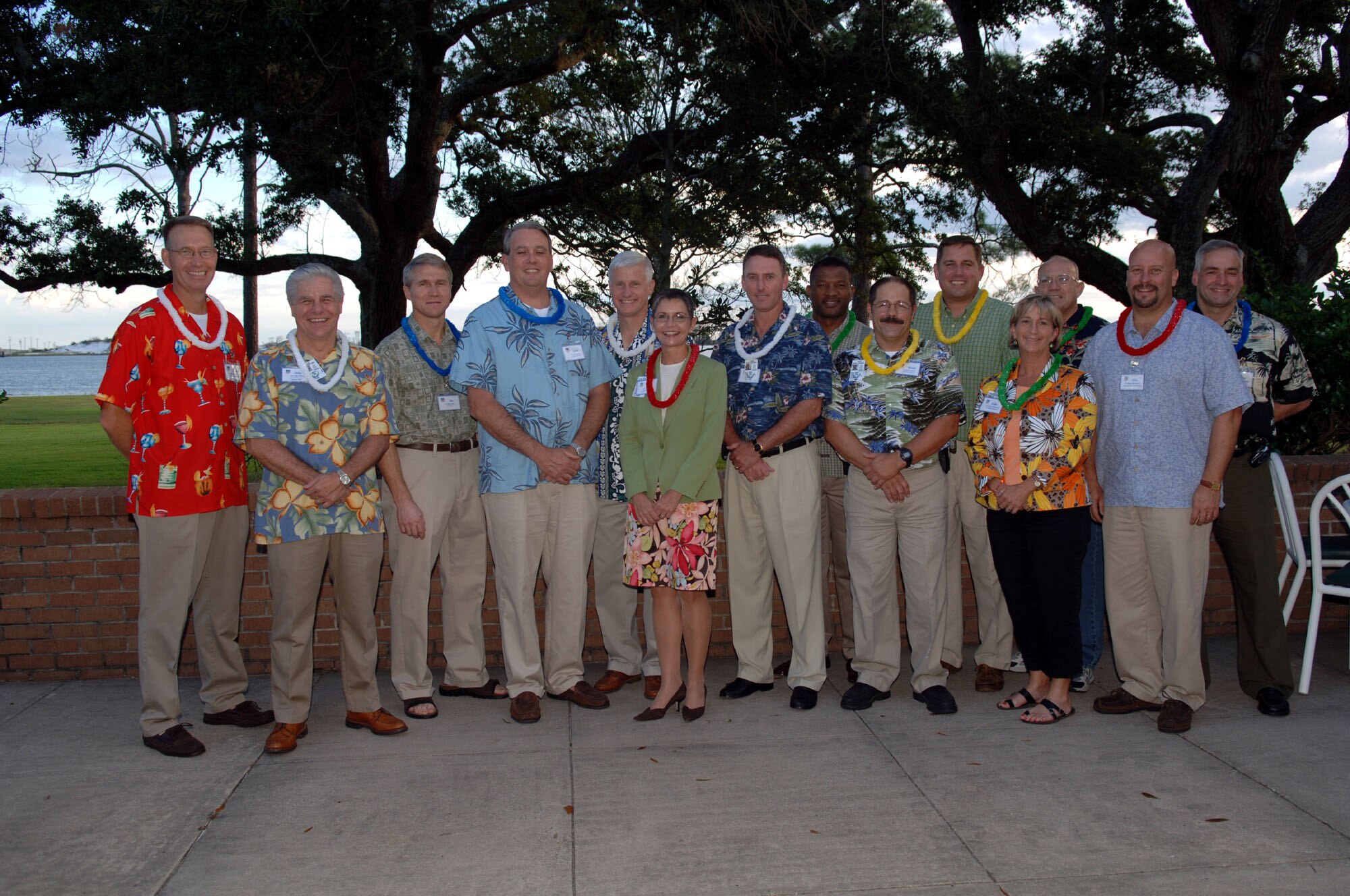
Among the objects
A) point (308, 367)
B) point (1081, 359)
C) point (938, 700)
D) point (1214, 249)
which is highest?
point (1214, 249)

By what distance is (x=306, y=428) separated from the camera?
172 inches

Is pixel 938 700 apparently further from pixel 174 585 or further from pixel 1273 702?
pixel 174 585

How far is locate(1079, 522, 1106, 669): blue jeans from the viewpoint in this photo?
202 inches

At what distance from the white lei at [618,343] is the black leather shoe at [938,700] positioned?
2.17 metres

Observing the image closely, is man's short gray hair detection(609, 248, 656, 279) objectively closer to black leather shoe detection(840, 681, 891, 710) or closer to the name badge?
the name badge

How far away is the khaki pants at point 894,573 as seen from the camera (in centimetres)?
489

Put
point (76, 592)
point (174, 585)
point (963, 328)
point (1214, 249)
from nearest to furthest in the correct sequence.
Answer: point (174, 585) < point (1214, 249) < point (963, 328) < point (76, 592)

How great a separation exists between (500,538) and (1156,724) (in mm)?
3129

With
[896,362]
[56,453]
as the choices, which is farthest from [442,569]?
[56,453]

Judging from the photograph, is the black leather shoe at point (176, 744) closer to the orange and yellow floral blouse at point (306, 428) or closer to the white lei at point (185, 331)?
the orange and yellow floral blouse at point (306, 428)

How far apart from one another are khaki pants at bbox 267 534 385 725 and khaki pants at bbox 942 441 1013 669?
280 centimetres

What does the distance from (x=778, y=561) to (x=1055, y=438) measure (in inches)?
55.5

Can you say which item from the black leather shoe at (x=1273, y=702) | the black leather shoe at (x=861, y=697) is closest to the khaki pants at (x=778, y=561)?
the black leather shoe at (x=861, y=697)

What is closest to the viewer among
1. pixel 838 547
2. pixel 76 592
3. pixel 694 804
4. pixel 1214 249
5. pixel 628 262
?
pixel 694 804
